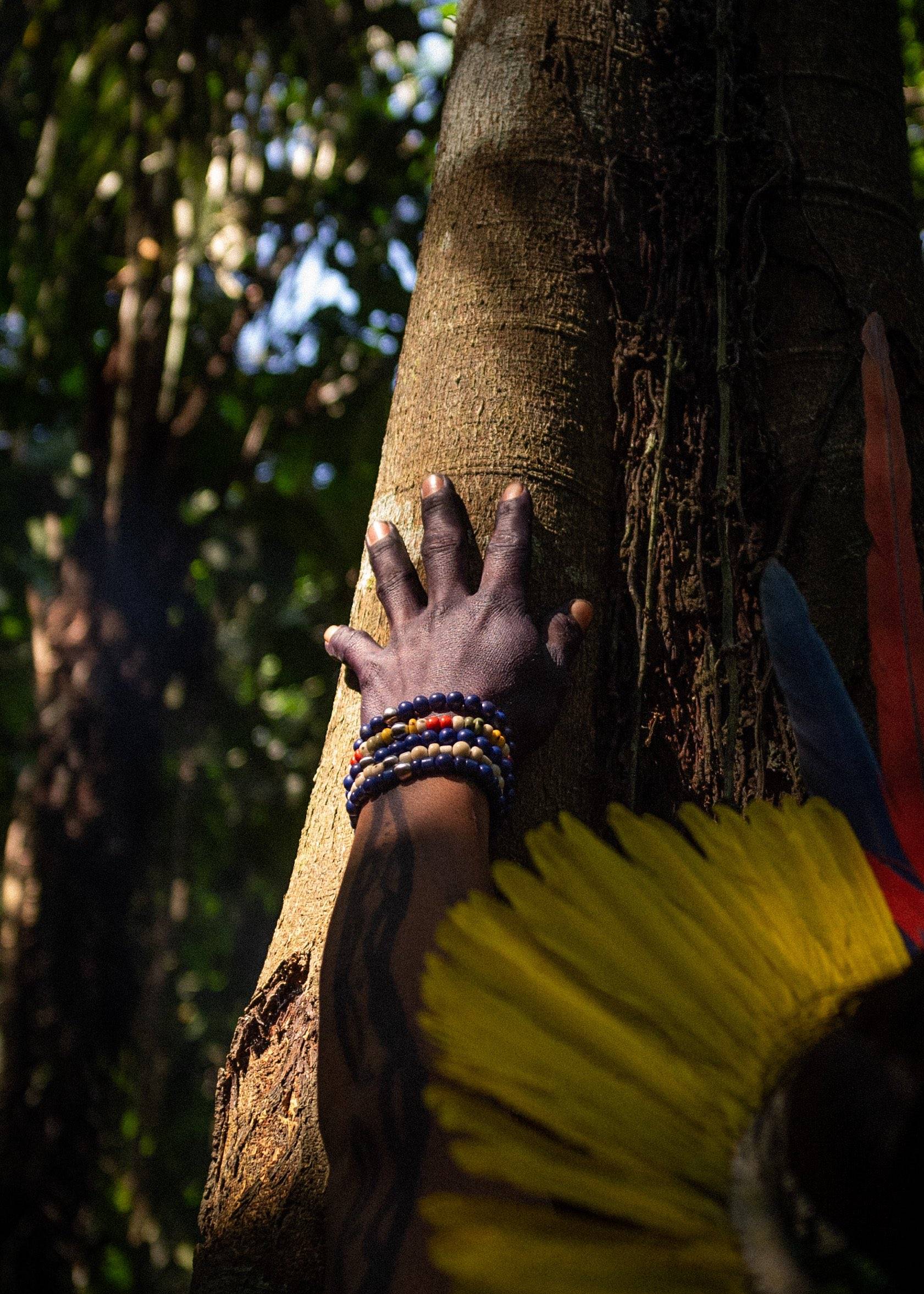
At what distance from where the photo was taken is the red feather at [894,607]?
1.09 metres

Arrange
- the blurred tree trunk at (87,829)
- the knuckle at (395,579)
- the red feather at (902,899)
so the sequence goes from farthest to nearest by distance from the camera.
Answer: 1. the blurred tree trunk at (87,829)
2. the knuckle at (395,579)
3. the red feather at (902,899)

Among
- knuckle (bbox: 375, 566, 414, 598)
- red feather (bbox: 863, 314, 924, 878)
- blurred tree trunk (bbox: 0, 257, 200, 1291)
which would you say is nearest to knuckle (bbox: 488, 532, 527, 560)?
knuckle (bbox: 375, 566, 414, 598)

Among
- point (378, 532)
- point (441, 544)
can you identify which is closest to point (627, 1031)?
point (441, 544)

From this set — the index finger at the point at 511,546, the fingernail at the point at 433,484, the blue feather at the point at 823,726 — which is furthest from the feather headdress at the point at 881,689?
the fingernail at the point at 433,484

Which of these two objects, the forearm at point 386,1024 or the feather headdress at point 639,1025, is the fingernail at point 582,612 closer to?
the forearm at point 386,1024

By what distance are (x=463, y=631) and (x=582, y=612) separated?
165 mm

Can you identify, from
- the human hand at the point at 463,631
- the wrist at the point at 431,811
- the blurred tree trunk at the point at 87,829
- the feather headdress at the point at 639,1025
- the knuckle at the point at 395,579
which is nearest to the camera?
the feather headdress at the point at 639,1025

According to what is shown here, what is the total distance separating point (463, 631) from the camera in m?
1.32

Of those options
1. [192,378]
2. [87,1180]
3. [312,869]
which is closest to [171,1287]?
[87,1180]

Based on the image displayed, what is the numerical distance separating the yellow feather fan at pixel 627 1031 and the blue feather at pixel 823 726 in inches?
7.5

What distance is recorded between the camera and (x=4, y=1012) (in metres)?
4.32

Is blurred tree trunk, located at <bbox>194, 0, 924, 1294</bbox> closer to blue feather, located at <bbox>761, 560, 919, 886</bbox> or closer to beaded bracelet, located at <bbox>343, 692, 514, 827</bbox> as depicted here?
beaded bracelet, located at <bbox>343, 692, 514, 827</bbox>

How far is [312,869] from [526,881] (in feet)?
1.98

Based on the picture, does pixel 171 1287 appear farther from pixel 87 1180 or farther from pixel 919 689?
pixel 919 689
